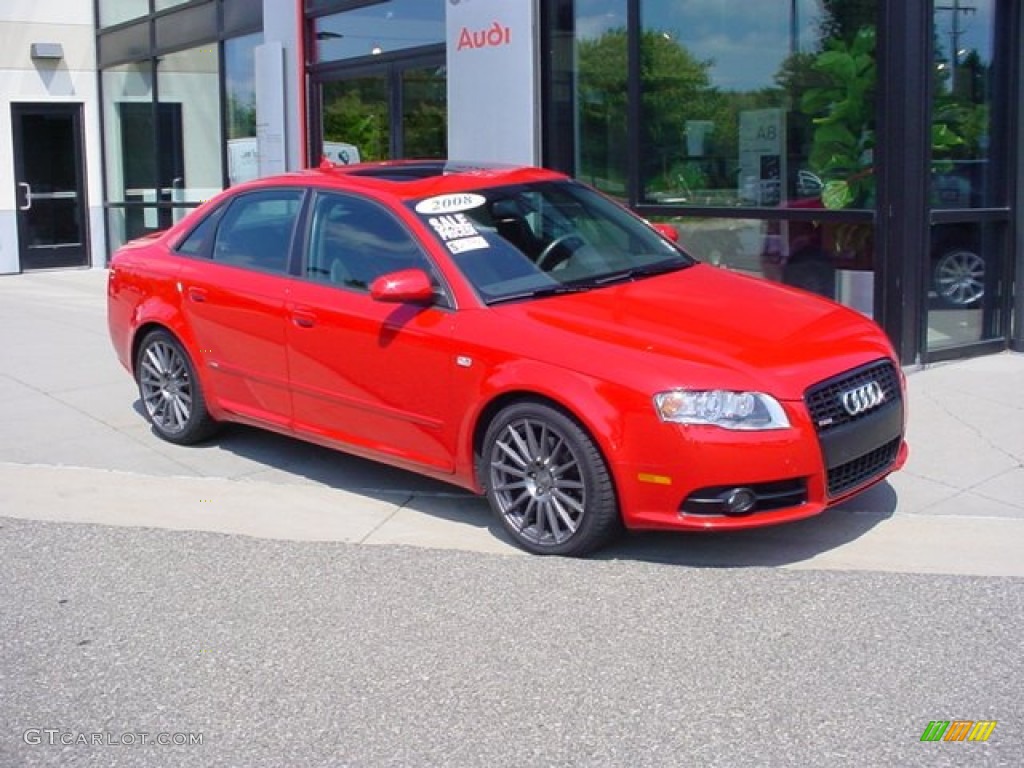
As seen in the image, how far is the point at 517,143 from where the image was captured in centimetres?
1171

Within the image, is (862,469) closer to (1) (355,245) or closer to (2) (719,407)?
(2) (719,407)

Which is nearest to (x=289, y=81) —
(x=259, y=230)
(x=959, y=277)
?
(x=259, y=230)

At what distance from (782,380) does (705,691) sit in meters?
1.48

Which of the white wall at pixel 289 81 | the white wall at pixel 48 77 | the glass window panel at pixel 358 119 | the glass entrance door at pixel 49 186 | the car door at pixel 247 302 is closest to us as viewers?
the car door at pixel 247 302

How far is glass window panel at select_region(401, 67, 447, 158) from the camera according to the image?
12.7 meters

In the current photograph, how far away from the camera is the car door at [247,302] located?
697 cm

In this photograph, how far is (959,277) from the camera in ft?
31.1

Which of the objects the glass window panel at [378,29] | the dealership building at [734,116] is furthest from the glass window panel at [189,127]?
the glass window panel at [378,29]

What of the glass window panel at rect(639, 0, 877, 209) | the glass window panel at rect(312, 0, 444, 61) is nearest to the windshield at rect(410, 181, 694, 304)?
the glass window panel at rect(639, 0, 877, 209)

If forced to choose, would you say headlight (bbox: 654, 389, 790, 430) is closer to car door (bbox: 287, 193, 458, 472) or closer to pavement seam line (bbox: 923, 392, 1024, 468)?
car door (bbox: 287, 193, 458, 472)

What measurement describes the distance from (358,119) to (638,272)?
808 centimetres

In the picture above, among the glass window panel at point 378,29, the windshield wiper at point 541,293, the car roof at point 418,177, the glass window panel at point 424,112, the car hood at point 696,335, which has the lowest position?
the car hood at point 696,335

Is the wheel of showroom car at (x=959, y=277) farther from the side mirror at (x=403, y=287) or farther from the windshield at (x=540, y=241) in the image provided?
the side mirror at (x=403, y=287)

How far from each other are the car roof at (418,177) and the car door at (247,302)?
0.25 metres
